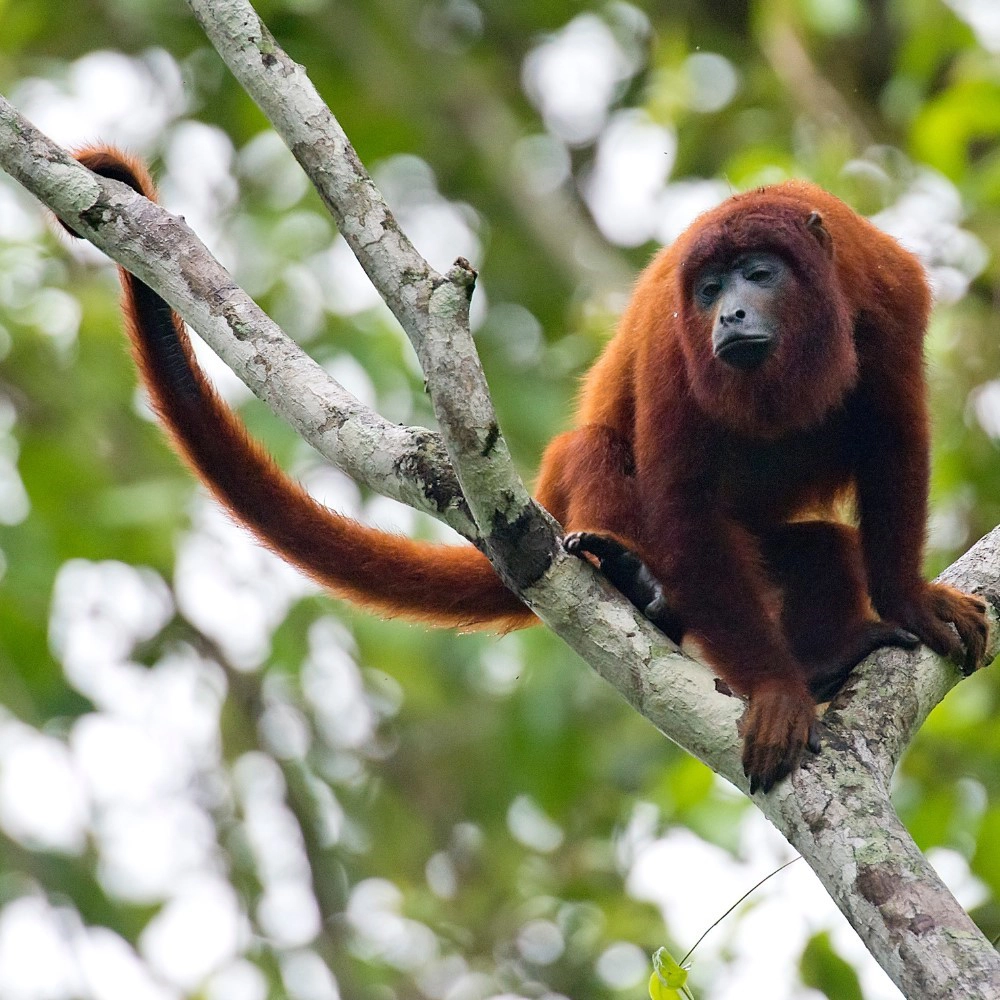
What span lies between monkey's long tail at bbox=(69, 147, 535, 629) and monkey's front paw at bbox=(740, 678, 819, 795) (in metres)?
1.11

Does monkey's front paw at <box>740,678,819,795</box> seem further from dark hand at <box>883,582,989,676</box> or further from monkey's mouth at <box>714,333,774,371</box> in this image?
monkey's mouth at <box>714,333,774,371</box>

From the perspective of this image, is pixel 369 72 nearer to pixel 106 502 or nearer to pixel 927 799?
pixel 106 502

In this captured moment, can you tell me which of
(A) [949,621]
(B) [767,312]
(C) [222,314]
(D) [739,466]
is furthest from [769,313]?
(C) [222,314]

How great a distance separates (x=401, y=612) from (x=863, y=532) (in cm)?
127

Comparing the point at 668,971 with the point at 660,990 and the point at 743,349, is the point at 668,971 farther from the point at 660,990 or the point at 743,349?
the point at 743,349

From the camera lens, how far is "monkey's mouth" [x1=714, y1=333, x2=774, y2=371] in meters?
3.77

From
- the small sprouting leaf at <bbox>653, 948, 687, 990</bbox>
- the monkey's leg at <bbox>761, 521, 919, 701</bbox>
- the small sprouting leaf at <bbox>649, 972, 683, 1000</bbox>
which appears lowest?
the small sprouting leaf at <bbox>649, 972, 683, 1000</bbox>

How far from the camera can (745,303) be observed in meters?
3.86

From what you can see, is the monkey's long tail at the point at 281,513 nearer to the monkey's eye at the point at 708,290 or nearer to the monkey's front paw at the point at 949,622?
the monkey's eye at the point at 708,290

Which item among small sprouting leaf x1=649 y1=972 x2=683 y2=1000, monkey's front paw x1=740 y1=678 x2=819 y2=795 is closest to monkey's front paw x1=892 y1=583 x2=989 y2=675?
monkey's front paw x1=740 y1=678 x2=819 y2=795

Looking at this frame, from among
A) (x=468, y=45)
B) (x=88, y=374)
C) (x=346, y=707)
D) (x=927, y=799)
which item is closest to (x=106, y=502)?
(x=88, y=374)

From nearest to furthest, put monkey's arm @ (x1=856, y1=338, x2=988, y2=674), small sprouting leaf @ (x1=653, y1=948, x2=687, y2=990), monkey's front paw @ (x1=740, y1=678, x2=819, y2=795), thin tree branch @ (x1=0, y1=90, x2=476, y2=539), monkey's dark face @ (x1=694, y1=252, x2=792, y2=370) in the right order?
small sprouting leaf @ (x1=653, y1=948, x2=687, y2=990) < monkey's front paw @ (x1=740, y1=678, x2=819, y2=795) < thin tree branch @ (x1=0, y1=90, x2=476, y2=539) < monkey's dark face @ (x1=694, y1=252, x2=792, y2=370) < monkey's arm @ (x1=856, y1=338, x2=988, y2=674)

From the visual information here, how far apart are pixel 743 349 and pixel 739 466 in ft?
1.52

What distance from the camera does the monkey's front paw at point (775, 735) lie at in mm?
2998
